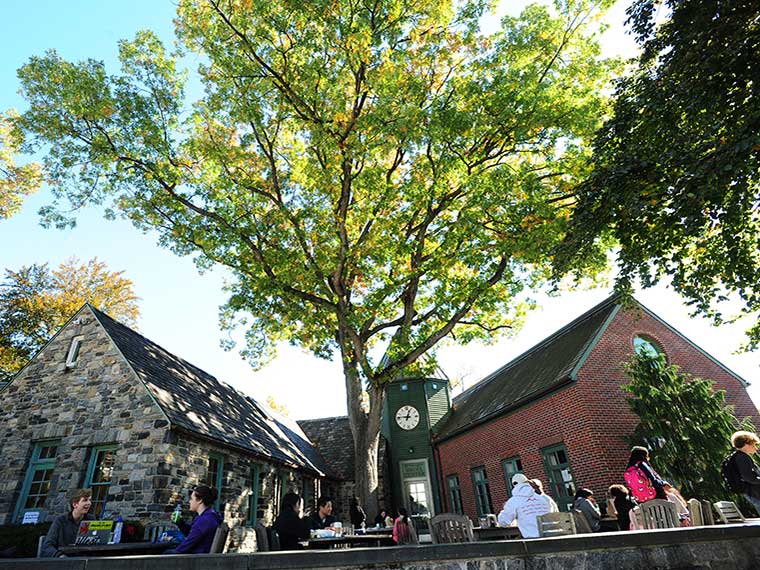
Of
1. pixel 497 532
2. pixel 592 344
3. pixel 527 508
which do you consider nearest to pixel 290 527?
pixel 497 532

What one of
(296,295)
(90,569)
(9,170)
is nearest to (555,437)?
(296,295)

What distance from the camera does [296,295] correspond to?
1321 centimetres

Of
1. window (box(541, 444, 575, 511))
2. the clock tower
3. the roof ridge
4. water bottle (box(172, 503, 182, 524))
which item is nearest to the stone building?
water bottle (box(172, 503, 182, 524))

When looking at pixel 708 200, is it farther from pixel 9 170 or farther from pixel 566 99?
pixel 9 170

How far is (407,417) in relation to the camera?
23.5 metres

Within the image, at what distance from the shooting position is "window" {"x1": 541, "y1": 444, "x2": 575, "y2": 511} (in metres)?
12.6

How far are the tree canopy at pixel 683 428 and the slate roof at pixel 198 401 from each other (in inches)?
428

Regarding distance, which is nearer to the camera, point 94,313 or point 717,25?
point 717,25

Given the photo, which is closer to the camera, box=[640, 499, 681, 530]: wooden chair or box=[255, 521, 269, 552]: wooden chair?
box=[255, 521, 269, 552]: wooden chair

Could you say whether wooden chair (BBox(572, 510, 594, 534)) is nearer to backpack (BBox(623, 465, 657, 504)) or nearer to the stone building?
backpack (BBox(623, 465, 657, 504))

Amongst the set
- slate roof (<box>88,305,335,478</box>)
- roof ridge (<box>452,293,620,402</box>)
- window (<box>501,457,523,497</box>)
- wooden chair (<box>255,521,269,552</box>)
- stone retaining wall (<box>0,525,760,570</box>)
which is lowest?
stone retaining wall (<box>0,525,760,570</box>)

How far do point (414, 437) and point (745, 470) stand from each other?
18247 millimetres

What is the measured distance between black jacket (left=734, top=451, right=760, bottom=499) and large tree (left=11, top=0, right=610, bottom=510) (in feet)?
19.5

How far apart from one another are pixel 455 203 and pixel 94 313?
35.2 ft
